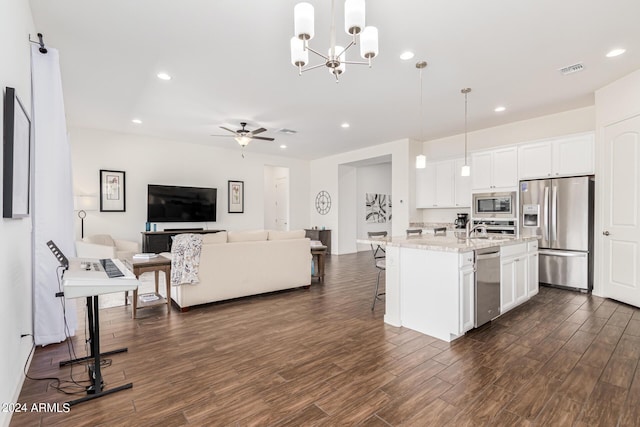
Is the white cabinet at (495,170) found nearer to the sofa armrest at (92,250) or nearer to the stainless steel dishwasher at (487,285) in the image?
the stainless steel dishwasher at (487,285)

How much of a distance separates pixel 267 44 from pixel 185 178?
514 cm

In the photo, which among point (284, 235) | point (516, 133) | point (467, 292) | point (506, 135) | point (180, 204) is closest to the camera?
point (467, 292)

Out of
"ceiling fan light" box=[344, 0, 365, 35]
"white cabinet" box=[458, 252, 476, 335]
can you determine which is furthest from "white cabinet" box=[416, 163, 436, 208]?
"ceiling fan light" box=[344, 0, 365, 35]

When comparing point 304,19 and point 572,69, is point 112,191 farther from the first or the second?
point 572,69

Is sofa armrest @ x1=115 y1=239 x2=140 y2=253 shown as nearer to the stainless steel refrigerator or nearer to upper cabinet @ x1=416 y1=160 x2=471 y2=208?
upper cabinet @ x1=416 y1=160 x2=471 y2=208

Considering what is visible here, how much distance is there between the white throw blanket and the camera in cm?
365

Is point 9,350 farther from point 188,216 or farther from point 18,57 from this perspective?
point 188,216

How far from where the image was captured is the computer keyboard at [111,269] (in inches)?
78.3

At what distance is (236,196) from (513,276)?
651cm

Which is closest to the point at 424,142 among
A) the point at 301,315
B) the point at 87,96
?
the point at 301,315

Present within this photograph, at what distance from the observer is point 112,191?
21.2 ft

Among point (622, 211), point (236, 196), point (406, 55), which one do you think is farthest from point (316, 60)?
point (236, 196)

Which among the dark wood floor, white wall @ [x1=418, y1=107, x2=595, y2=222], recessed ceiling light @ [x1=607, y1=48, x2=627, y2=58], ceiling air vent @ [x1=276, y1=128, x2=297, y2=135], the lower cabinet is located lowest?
the dark wood floor

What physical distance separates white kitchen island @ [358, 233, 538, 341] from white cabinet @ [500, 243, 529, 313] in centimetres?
1
